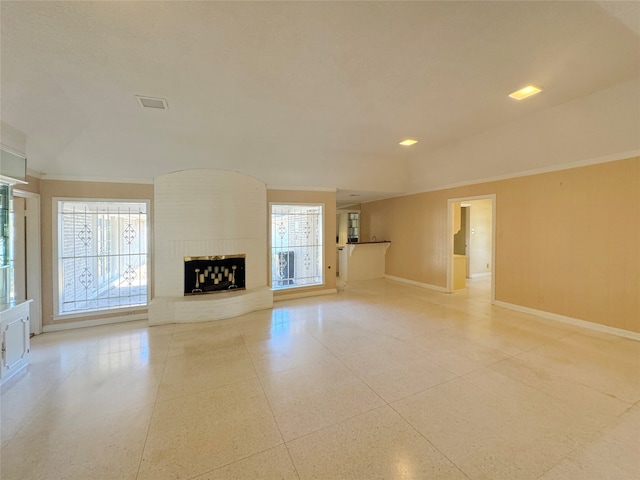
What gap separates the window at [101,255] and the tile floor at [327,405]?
678 millimetres

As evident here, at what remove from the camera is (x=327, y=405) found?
218cm

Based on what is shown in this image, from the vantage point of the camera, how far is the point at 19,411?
2146 mm

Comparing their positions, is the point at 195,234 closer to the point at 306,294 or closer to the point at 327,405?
the point at 306,294

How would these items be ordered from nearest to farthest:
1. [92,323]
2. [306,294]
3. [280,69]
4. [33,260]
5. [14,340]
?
[280,69] < [14,340] < [33,260] < [92,323] < [306,294]

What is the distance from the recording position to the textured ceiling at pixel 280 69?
1.75 meters

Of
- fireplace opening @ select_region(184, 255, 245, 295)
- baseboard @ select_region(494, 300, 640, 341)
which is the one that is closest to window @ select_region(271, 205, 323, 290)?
fireplace opening @ select_region(184, 255, 245, 295)

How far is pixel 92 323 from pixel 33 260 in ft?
4.13

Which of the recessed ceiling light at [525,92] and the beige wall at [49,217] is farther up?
the recessed ceiling light at [525,92]

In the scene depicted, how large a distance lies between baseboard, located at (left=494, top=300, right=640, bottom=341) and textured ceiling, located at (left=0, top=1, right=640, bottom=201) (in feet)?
10.4

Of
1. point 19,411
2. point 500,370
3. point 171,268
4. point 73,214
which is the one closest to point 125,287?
point 171,268

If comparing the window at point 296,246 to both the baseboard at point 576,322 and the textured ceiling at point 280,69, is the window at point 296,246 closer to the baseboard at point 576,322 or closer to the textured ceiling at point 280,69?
the textured ceiling at point 280,69

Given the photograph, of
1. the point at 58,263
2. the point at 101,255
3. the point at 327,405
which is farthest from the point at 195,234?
the point at 327,405

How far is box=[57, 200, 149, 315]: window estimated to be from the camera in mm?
4125

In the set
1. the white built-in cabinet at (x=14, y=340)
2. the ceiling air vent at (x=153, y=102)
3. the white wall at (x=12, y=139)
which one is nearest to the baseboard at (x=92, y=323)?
the white built-in cabinet at (x=14, y=340)
